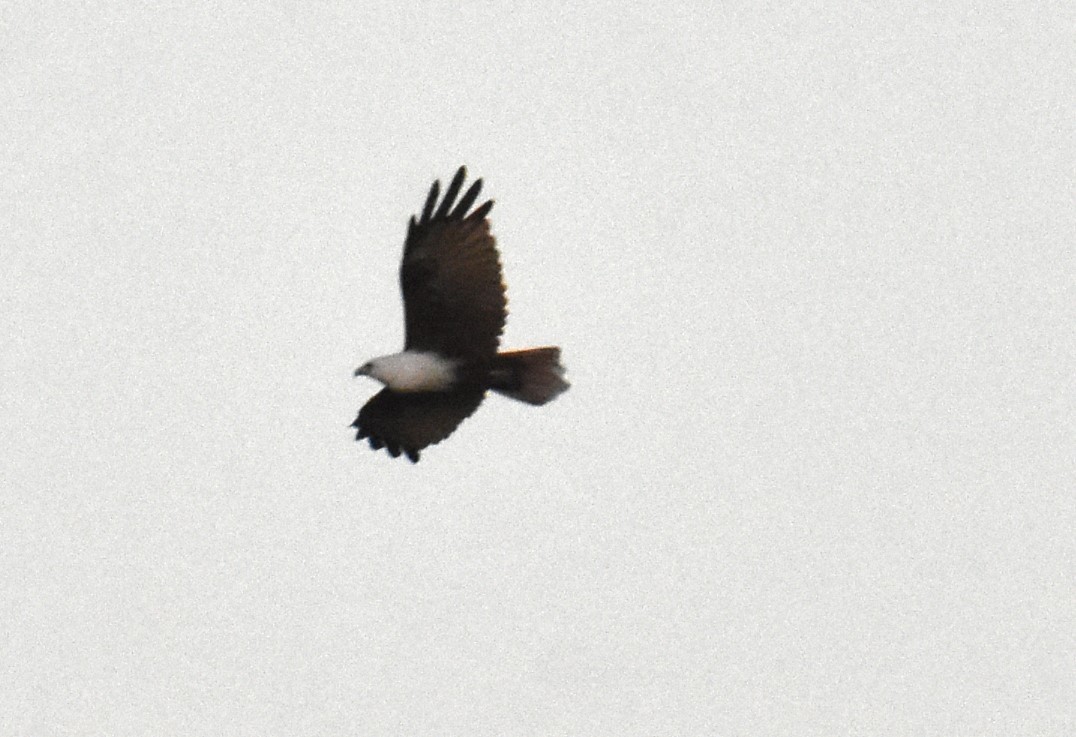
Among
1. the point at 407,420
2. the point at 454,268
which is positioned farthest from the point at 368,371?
the point at 454,268

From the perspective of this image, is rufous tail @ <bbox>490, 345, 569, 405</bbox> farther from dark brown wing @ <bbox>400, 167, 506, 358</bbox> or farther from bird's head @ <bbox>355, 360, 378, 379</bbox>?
bird's head @ <bbox>355, 360, 378, 379</bbox>

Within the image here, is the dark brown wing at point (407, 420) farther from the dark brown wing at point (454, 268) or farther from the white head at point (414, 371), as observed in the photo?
the dark brown wing at point (454, 268)

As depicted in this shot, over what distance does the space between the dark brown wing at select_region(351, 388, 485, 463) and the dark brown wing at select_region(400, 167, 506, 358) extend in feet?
2.60

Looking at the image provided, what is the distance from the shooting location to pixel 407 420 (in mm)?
18531

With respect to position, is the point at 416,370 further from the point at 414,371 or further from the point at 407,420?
the point at 407,420

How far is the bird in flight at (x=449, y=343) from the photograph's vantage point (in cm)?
1753

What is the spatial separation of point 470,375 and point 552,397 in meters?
0.68

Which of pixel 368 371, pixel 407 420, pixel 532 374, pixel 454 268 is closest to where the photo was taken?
pixel 454 268

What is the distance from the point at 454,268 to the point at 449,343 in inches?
25.5

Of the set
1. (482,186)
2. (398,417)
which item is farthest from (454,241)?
(398,417)

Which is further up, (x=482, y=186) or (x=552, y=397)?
(x=482, y=186)

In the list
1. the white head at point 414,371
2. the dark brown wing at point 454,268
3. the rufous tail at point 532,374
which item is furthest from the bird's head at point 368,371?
the rufous tail at point 532,374

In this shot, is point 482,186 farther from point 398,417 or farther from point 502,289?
point 398,417

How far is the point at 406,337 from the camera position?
18016 millimetres
